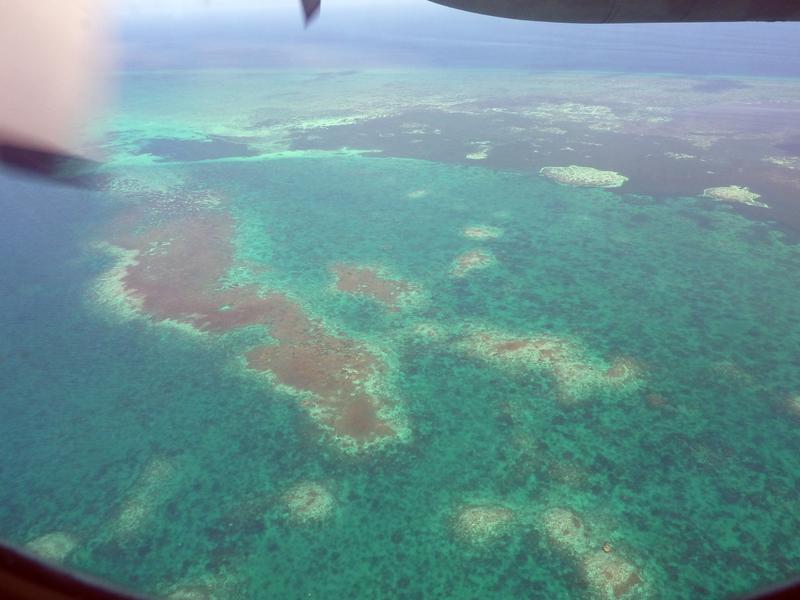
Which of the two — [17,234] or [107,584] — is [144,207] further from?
[107,584]

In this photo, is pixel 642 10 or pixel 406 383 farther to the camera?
pixel 406 383

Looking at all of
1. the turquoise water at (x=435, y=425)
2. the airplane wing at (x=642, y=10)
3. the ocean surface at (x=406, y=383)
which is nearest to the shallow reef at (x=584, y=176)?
the ocean surface at (x=406, y=383)

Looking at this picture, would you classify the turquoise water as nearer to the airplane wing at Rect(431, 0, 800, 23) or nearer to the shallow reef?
the shallow reef

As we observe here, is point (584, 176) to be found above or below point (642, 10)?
A: below

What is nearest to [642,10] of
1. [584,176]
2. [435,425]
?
[435,425]

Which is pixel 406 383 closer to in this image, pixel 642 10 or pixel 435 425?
pixel 435 425

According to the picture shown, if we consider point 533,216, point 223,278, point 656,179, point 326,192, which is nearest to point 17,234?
point 223,278

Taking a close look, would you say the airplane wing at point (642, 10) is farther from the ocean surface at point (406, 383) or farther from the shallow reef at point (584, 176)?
the shallow reef at point (584, 176)
